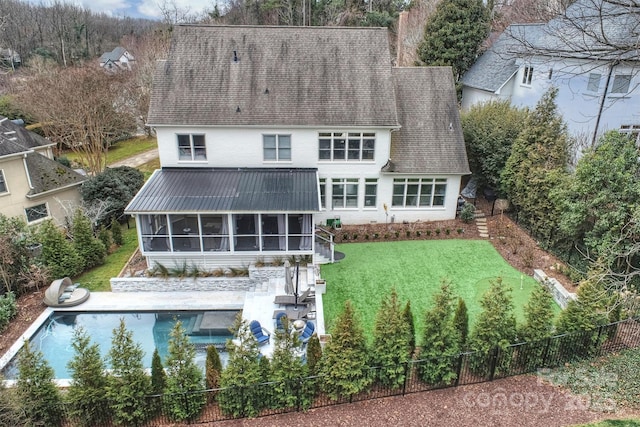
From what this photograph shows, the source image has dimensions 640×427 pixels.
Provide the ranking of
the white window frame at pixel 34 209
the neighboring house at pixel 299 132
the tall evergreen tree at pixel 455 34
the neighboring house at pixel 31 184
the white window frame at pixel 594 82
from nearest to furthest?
the neighboring house at pixel 299 132 → the white window frame at pixel 594 82 → the neighboring house at pixel 31 184 → the white window frame at pixel 34 209 → the tall evergreen tree at pixel 455 34

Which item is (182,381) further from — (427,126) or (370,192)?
(427,126)

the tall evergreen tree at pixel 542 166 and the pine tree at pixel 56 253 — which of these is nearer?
the pine tree at pixel 56 253

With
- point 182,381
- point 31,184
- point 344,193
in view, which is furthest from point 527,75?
point 31,184

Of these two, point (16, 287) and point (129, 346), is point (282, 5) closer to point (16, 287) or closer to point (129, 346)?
point (16, 287)

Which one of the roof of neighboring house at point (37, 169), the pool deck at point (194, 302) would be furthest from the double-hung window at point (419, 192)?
the roof of neighboring house at point (37, 169)

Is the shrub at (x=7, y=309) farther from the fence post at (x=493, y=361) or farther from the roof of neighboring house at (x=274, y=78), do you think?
the fence post at (x=493, y=361)

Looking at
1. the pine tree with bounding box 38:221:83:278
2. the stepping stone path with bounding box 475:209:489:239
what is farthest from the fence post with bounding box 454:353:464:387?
the pine tree with bounding box 38:221:83:278

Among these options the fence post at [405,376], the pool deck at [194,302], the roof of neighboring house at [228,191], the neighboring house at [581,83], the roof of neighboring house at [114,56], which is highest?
the roof of neighboring house at [114,56]

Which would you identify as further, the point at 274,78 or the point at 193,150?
the point at 274,78
